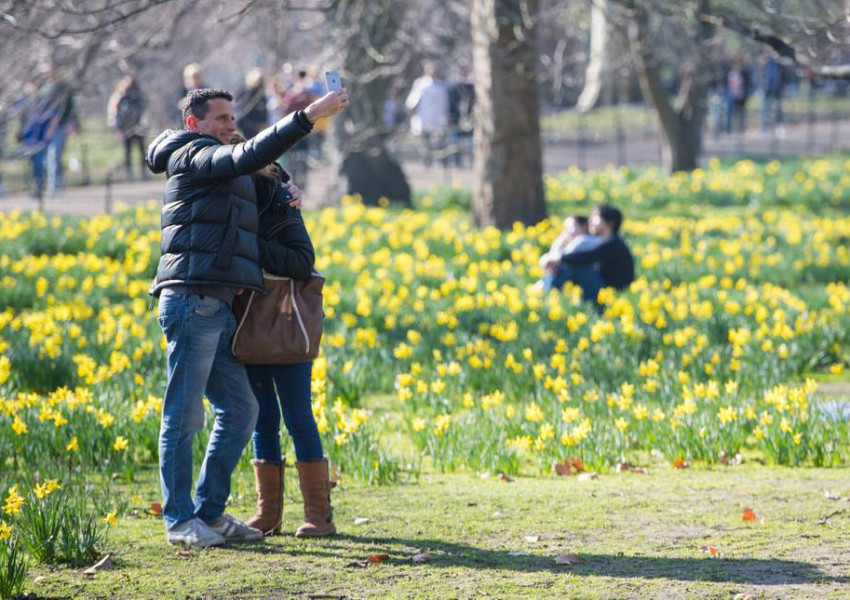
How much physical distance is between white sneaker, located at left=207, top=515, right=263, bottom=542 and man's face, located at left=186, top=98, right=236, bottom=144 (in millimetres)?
1397

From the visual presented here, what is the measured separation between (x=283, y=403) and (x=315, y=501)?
0.39 m

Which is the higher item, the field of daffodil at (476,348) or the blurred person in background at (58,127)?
the blurred person in background at (58,127)

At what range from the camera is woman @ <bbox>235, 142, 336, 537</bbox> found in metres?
4.80

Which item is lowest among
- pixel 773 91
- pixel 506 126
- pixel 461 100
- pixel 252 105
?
pixel 506 126

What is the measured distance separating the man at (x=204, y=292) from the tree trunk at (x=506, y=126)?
8.61m

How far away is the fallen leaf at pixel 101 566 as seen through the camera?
14.7 ft

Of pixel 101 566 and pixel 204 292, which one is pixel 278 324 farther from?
pixel 101 566

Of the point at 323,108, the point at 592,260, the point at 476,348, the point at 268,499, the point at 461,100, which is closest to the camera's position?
the point at 323,108

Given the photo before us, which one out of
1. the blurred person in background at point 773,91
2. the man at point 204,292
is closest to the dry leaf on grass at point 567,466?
the man at point 204,292

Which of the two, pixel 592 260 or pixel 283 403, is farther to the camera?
pixel 592 260

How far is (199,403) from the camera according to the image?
4746 mm

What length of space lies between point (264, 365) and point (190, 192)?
0.75 meters

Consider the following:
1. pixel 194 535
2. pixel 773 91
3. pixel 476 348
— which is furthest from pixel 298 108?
pixel 773 91

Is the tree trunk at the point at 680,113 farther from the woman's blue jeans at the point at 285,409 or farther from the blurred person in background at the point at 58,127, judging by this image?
the woman's blue jeans at the point at 285,409
